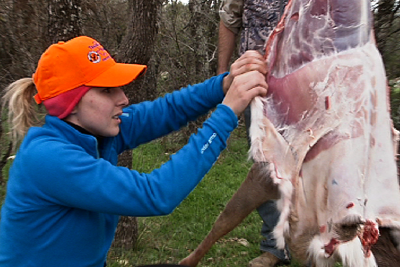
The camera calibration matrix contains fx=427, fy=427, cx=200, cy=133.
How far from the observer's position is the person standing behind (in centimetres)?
291

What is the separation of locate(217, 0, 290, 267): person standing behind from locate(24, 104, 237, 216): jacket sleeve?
3.94 feet

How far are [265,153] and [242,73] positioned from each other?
1.29 feet

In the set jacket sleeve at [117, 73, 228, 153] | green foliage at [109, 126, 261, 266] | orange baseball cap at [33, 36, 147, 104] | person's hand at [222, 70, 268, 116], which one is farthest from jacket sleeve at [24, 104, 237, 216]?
green foliage at [109, 126, 261, 266]

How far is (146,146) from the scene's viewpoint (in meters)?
7.36

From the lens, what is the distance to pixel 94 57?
1.94 m

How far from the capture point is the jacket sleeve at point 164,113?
7.79ft

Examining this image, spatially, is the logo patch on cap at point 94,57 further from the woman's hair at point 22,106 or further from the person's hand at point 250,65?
the person's hand at point 250,65

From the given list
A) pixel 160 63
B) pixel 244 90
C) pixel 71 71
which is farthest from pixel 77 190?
pixel 160 63

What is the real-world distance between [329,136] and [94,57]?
1.11 metres

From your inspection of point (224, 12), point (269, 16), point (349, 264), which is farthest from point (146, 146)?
point (349, 264)

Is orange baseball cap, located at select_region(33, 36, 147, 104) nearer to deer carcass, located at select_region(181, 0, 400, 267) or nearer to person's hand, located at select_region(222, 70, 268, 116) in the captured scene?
person's hand, located at select_region(222, 70, 268, 116)

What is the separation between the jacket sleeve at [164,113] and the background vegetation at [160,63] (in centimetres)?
105

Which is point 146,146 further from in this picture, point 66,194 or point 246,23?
point 66,194

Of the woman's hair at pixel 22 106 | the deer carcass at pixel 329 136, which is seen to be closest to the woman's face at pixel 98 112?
the woman's hair at pixel 22 106
